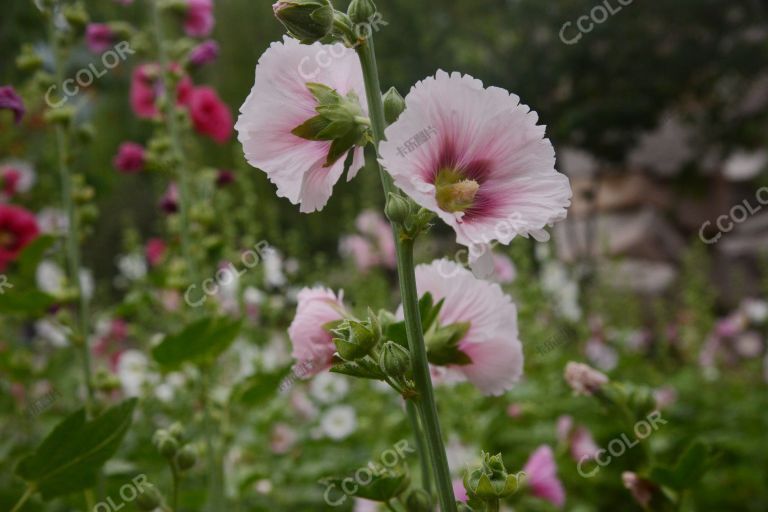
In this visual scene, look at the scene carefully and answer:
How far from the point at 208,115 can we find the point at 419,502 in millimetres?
1248

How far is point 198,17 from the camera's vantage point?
5.20ft

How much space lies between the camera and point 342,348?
56 centimetres

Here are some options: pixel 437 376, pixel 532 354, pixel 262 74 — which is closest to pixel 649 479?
pixel 437 376

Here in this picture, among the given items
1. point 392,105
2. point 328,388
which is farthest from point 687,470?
point 328,388

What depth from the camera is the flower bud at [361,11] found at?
591mm

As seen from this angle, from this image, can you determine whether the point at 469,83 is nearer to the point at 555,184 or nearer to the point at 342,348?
the point at 555,184

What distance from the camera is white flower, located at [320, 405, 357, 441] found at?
2229mm

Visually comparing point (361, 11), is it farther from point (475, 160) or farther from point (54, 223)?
point (54, 223)

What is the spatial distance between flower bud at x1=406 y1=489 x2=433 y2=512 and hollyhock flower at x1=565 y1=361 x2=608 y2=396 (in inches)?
12.7

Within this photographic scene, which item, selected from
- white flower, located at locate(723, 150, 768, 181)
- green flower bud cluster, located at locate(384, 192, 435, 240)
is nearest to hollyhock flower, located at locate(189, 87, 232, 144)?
green flower bud cluster, located at locate(384, 192, 435, 240)

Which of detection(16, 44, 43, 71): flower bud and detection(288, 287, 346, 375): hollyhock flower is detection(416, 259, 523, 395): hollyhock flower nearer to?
detection(288, 287, 346, 375): hollyhock flower

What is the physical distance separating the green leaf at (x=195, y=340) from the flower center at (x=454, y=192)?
0.47 meters

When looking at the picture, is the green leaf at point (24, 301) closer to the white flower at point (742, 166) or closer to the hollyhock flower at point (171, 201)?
the hollyhock flower at point (171, 201)

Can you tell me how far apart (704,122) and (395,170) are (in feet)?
26.5
